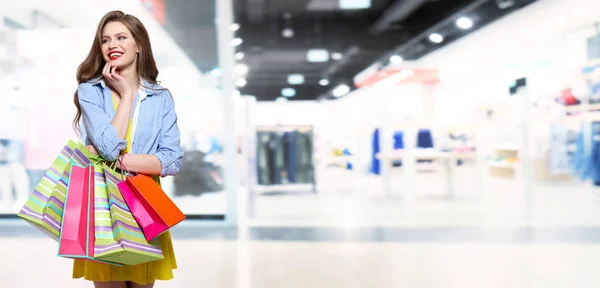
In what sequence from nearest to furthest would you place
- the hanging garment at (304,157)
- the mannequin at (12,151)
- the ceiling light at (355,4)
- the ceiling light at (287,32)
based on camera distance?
the mannequin at (12,151)
the hanging garment at (304,157)
the ceiling light at (355,4)
the ceiling light at (287,32)

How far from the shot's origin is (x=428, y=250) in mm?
3568

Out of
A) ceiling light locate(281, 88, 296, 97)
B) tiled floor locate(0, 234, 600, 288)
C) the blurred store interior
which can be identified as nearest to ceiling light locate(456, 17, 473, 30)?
the blurred store interior

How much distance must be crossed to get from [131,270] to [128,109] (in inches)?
15.5

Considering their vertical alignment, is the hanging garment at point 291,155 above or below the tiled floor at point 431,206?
above

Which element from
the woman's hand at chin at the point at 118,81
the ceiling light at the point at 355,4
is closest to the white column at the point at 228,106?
the woman's hand at chin at the point at 118,81

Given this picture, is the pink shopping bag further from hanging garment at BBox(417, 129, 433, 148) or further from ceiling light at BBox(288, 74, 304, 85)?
ceiling light at BBox(288, 74, 304, 85)

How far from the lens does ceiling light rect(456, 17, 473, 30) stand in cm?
882

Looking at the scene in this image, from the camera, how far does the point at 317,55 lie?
1147 cm

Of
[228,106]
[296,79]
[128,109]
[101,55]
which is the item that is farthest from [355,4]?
[128,109]

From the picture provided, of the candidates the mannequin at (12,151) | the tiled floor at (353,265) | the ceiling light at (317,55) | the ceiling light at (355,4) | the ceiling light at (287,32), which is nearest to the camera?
the tiled floor at (353,265)

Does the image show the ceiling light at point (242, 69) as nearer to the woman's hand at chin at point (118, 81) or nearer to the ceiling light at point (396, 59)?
the ceiling light at point (396, 59)

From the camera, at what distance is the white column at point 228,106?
193 inches

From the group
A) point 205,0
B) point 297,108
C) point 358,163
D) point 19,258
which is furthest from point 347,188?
point 19,258

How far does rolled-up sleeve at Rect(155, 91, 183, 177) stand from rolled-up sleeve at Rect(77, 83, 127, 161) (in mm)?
105
